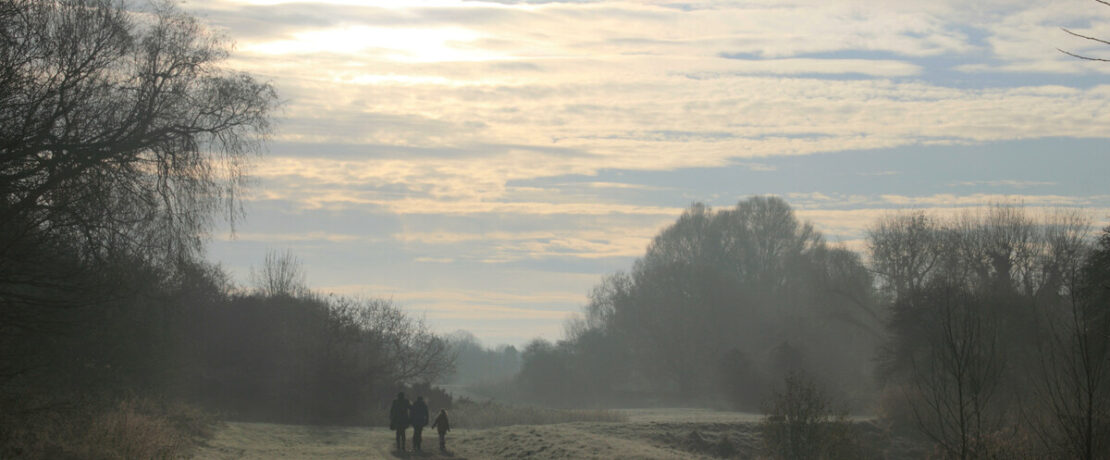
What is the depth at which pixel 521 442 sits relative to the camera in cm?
2827

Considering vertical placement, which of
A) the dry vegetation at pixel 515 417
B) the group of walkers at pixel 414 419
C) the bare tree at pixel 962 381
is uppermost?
the bare tree at pixel 962 381

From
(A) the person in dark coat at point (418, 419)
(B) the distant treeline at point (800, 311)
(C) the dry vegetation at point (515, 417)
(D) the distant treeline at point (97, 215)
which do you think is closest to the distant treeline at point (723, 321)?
(B) the distant treeline at point (800, 311)

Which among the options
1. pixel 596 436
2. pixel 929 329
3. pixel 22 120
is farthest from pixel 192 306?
pixel 929 329

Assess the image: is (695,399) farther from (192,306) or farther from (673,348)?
(192,306)

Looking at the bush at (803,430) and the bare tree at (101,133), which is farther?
the bush at (803,430)

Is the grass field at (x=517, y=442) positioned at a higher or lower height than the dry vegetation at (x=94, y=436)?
lower

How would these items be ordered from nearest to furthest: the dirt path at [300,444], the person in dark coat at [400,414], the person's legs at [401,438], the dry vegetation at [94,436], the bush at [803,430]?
the dry vegetation at [94,436] < the bush at [803,430] < the dirt path at [300,444] < the person in dark coat at [400,414] < the person's legs at [401,438]

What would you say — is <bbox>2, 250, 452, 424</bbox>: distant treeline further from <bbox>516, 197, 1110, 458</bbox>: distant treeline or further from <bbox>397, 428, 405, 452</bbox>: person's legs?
<bbox>516, 197, 1110, 458</bbox>: distant treeline

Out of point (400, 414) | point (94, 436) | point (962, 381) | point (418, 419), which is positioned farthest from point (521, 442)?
point (962, 381)

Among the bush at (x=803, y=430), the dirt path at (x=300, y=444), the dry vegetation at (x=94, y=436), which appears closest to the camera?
the dry vegetation at (x=94, y=436)

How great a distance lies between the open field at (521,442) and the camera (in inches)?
985

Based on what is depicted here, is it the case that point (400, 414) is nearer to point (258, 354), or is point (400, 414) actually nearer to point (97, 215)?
point (97, 215)

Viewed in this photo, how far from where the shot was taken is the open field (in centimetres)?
2503

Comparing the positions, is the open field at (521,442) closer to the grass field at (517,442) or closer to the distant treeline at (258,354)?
the grass field at (517,442)
